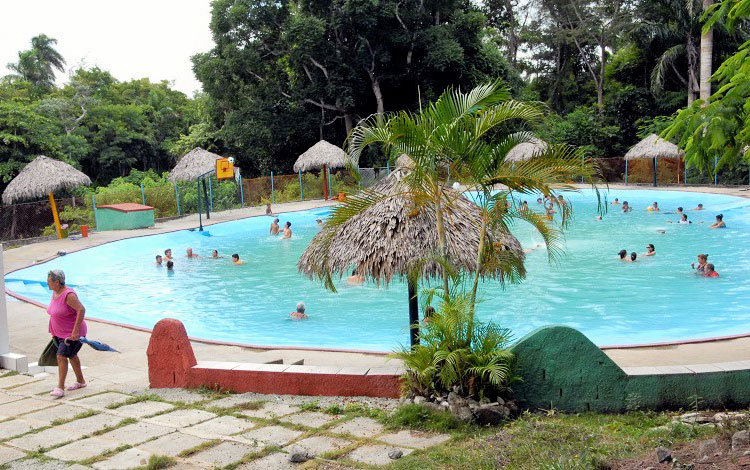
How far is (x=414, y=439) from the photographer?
563cm

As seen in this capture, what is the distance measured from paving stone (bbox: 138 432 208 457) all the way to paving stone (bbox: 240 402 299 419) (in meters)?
0.75

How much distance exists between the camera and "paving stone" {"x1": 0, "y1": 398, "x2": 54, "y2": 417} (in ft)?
21.9

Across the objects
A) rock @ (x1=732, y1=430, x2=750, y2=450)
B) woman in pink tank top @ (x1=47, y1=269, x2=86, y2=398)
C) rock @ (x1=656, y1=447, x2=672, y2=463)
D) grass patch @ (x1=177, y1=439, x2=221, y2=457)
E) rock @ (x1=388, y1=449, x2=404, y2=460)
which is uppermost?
woman in pink tank top @ (x1=47, y1=269, x2=86, y2=398)

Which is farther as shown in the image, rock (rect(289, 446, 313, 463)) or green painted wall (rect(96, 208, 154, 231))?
green painted wall (rect(96, 208, 154, 231))

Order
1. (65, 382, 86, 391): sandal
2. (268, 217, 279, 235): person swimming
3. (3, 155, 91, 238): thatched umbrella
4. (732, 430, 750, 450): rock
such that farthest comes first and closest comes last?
(268, 217, 279, 235): person swimming → (3, 155, 91, 238): thatched umbrella → (65, 382, 86, 391): sandal → (732, 430, 750, 450): rock

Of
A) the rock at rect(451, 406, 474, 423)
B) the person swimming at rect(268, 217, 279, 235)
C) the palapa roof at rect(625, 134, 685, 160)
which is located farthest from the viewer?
the palapa roof at rect(625, 134, 685, 160)

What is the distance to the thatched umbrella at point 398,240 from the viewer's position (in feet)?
27.9

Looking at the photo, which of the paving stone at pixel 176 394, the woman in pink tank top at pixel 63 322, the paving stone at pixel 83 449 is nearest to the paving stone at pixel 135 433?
the paving stone at pixel 83 449

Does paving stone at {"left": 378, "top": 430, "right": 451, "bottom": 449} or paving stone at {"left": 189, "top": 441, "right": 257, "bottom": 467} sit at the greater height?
paving stone at {"left": 189, "top": 441, "right": 257, "bottom": 467}

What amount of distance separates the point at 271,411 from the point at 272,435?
732mm

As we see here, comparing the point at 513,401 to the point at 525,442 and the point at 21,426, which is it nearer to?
the point at 525,442

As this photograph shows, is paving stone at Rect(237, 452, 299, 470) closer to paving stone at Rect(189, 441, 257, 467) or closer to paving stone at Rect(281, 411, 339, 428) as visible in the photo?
paving stone at Rect(189, 441, 257, 467)

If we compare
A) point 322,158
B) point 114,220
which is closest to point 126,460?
point 114,220


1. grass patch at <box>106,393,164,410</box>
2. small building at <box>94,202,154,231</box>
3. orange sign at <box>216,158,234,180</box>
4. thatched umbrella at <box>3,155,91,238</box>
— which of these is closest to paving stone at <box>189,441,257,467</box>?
grass patch at <box>106,393,164,410</box>
